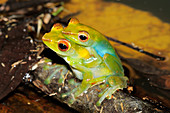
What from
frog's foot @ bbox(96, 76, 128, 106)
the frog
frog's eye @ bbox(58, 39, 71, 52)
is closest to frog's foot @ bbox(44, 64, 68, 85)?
the frog

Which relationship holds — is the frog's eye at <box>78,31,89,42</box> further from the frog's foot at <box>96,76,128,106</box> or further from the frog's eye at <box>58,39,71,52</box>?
the frog's foot at <box>96,76,128,106</box>

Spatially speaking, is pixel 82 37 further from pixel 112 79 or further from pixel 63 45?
pixel 112 79

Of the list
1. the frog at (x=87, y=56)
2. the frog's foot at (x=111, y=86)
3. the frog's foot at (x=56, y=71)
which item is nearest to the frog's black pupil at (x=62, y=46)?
the frog at (x=87, y=56)

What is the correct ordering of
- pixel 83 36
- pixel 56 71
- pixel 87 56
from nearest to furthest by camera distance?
pixel 83 36 < pixel 87 56 < pixel 56 71

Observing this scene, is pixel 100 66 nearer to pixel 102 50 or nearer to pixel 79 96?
pixel 102 50

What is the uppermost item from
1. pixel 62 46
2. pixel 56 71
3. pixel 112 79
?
pixel 62 46

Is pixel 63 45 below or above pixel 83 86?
above

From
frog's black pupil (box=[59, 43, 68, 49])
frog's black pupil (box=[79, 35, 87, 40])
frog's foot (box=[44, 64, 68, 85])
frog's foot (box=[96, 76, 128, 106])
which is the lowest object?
frog's foot (box=[44, 64, 68, 85])

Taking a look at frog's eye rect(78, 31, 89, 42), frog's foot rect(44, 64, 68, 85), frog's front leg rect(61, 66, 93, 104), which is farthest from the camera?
frog's foot rect(44, 64, 68, 85)

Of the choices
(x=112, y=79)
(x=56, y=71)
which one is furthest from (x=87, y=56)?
(x=56, y=71)
